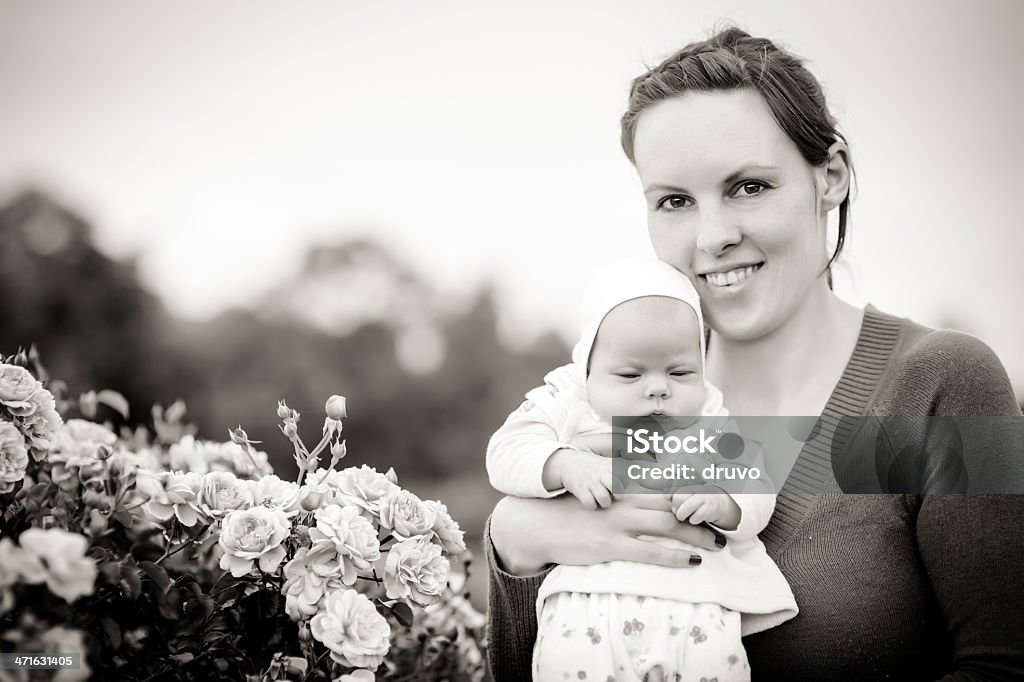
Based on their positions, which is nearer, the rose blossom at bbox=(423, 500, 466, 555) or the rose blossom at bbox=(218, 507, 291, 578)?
the rose blossom at bbox=(218, 507, 291, 578)

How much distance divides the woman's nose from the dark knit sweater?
0.43 metres

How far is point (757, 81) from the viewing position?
6.71 feet

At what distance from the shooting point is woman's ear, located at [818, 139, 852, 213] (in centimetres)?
214

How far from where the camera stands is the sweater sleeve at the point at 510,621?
197 cm

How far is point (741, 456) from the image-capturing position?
1987 mm

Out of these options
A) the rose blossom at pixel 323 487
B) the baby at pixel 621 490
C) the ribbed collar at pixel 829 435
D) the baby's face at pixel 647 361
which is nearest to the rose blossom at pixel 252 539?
the rose blossom at pixel 323 487

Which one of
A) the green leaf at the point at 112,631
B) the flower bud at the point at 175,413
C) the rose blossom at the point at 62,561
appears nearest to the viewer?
the rose blossom at the point at 62,561

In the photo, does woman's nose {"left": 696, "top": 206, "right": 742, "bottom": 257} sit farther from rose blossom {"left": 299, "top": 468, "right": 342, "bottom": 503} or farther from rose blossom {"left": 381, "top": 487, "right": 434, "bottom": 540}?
rose blossom {"left": 299, "top": 468, "right": 342, "bottom": 503}

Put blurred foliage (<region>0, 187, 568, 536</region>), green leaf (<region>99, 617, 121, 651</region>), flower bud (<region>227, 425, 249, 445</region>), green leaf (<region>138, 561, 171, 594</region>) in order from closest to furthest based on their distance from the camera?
green leaf (<region>99, 617, 121, 651</region>) < green leaf (<region>138, 561, 171, 594</region>) < flower bud (<region>227, 425, 249, 445</region>) < blurred foliage (<region>0, 187, 568, 536</region>)

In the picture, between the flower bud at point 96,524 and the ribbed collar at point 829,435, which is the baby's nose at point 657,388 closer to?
the ribbed collar at point 829,435

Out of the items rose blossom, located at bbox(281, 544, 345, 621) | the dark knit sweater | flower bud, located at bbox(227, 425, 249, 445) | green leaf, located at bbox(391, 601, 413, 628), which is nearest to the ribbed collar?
the dark knit sweater

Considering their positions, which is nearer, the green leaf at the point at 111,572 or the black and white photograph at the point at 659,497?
the green leaf at the point at 111,572

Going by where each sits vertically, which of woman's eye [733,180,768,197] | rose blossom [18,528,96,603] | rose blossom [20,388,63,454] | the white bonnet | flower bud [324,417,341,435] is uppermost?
woman's eye [733,180,768,197]

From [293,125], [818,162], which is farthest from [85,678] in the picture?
[293,125]
